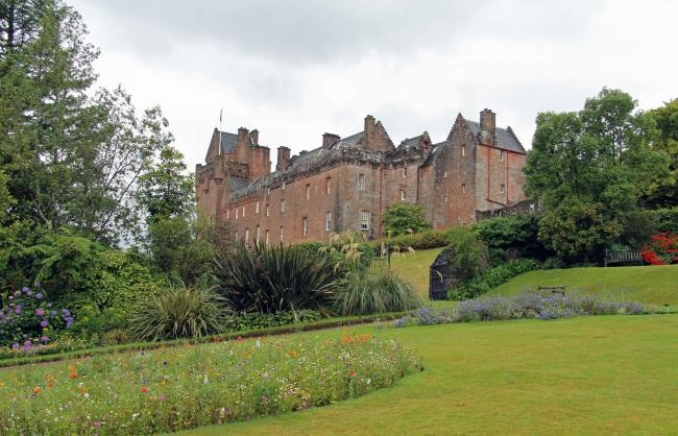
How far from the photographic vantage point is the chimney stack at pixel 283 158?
235ft

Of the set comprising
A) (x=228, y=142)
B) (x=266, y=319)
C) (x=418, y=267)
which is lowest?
(x=266, y=319)

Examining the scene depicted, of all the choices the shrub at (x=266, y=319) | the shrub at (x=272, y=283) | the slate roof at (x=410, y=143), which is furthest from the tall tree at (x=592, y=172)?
the slate roof at (x=410, y=143)

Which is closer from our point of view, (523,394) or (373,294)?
(523,394)

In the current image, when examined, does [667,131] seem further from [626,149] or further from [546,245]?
[546,245]

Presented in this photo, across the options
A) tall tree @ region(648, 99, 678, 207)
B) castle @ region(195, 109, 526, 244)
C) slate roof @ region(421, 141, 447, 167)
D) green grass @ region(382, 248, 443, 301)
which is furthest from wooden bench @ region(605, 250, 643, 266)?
slate roof @ region(421, 141, 447, 167)

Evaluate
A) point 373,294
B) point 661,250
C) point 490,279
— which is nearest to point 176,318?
point 373,294

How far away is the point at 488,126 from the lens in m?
55.6

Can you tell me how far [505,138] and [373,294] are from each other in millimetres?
39928

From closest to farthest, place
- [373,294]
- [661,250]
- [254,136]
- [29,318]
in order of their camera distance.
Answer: [29,318] < [373,294] < [661,250] < [254,136]

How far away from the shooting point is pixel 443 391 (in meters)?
8.66

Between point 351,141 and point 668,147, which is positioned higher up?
point 351,141

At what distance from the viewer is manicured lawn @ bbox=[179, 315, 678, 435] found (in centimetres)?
704

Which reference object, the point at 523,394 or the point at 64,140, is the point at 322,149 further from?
the point at 523,394

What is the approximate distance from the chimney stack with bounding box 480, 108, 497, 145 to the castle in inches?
3.0
